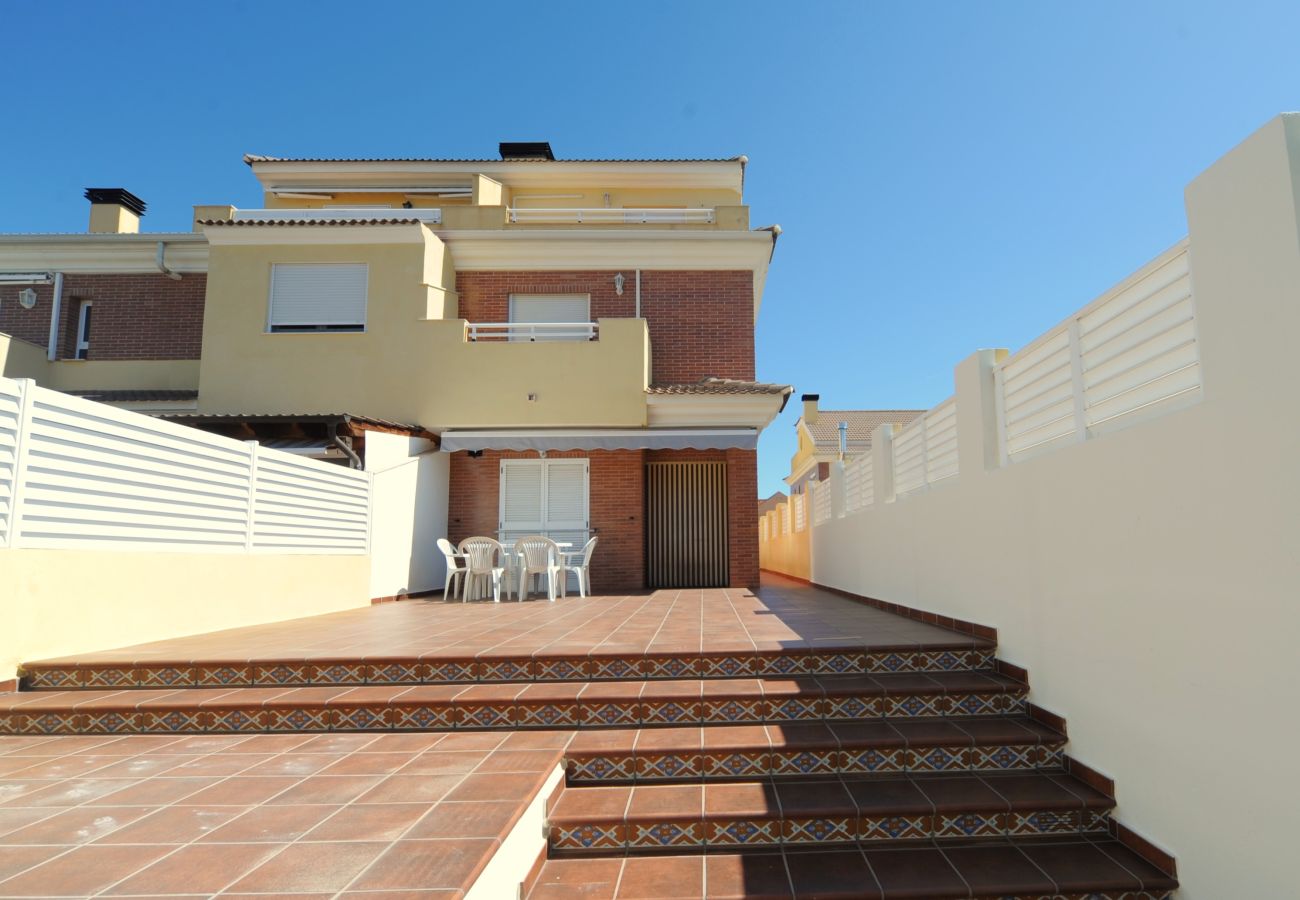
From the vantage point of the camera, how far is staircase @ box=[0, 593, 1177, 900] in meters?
4.66

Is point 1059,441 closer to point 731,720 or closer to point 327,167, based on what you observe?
point 731,720

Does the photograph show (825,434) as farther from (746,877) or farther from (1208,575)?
(746,877)

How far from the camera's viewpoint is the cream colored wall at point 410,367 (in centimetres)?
1686

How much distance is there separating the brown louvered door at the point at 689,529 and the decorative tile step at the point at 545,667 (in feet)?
36.0

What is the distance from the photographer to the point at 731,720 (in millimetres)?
6387

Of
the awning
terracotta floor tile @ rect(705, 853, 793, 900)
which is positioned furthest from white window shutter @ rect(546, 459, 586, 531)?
terracotta floor tile @ rect(705, 853, 793, 900)

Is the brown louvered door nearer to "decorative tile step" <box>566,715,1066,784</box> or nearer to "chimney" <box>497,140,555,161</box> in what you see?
"decorative tile step" <box>566,715,1066,784</box>

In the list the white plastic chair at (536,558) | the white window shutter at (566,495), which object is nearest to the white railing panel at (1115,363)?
the white plastic chair at (536,558)

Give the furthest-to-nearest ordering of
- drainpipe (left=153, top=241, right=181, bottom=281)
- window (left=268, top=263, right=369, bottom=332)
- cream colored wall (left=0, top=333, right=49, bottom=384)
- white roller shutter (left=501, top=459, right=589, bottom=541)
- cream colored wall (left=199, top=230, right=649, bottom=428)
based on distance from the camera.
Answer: drainpipe (left=153, top=241, right=181, bottom=281), window (left=268, top=263, right=369, bottom=332), white roller shutter (left=501, top=459, right=589, bottom=541), cream colored wall (left=0, top=333, right=49, bottom=384), cream colored wall (left=199, top=230, right=649, bottom=428)

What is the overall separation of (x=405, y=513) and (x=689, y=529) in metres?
7.50

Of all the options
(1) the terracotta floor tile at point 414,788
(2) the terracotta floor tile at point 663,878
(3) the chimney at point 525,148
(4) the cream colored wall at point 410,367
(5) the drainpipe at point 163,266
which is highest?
(3) the chimney at point 525,148

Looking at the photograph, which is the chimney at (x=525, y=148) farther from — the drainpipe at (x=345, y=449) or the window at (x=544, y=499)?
the drainpipe at (x=345, y=449)

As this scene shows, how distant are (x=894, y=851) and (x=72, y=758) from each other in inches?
271

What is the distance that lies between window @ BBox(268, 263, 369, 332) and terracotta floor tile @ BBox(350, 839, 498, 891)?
16134 mm
